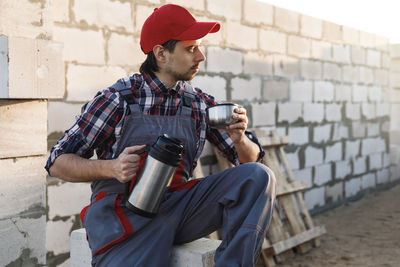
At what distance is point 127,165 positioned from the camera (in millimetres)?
1896

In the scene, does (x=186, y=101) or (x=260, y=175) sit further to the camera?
(x=186, y=101)

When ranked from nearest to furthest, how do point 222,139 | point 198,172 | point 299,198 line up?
point 222,139
point 198,172
point 299,198

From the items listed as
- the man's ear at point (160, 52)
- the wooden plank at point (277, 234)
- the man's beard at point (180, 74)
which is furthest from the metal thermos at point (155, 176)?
the wooden plank at point (277, 234)

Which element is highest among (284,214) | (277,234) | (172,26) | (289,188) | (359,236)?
(172,26)

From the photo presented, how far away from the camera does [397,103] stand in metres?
9.45

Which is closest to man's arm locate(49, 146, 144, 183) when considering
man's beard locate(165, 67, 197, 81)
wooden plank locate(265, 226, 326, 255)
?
man's beard locate(165, 67, 197, 81)

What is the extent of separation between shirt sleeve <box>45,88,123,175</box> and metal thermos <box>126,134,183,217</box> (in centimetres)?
26

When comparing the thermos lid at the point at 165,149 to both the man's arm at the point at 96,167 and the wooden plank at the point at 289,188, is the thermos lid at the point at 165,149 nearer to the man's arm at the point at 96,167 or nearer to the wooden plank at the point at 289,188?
the man's arm at the point at 96,167

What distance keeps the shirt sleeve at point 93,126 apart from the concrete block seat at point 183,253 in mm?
436

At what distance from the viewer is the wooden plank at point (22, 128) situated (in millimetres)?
2506

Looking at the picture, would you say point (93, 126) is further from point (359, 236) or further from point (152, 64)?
point (359, 236)

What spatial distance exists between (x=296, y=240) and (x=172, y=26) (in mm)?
3276

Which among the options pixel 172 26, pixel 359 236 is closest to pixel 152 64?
pixel 172 26

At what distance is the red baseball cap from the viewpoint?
2252 mm
